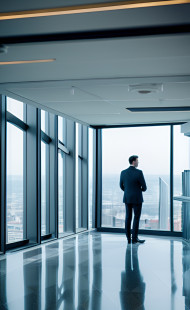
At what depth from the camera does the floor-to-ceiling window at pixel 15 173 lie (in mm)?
7629

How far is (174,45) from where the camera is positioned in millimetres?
4062

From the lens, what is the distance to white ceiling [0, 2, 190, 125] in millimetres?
4086

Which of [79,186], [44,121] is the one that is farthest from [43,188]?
[79,186]

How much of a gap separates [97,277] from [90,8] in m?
3.58

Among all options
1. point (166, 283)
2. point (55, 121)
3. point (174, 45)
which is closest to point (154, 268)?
point (166, 283)

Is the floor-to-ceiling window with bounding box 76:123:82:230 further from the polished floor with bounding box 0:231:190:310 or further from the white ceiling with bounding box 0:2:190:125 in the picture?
the white ceiling with bounding box 0:2:190:125

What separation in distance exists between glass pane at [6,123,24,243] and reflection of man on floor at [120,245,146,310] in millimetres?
2218

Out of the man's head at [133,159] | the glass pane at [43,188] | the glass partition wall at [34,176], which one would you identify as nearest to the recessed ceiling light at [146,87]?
the glass partition wall at [34,176]

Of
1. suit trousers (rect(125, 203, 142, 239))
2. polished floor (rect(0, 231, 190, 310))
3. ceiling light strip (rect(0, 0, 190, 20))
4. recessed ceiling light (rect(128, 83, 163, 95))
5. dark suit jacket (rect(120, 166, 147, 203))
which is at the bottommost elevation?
polished floor (rect(0, 231, 190, 310))

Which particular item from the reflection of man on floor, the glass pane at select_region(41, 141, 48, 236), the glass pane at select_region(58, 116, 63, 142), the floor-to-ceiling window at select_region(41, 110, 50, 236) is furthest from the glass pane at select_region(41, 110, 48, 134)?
the reflection of man on floor

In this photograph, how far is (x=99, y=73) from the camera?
17.1 ft

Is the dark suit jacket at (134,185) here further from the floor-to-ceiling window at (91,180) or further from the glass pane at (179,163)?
the floor-to-ceiling window at (91,180)

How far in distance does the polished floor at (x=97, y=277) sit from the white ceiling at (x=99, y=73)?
2.58m

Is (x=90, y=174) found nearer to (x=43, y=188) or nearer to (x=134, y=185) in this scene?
(x=43, y=188)
